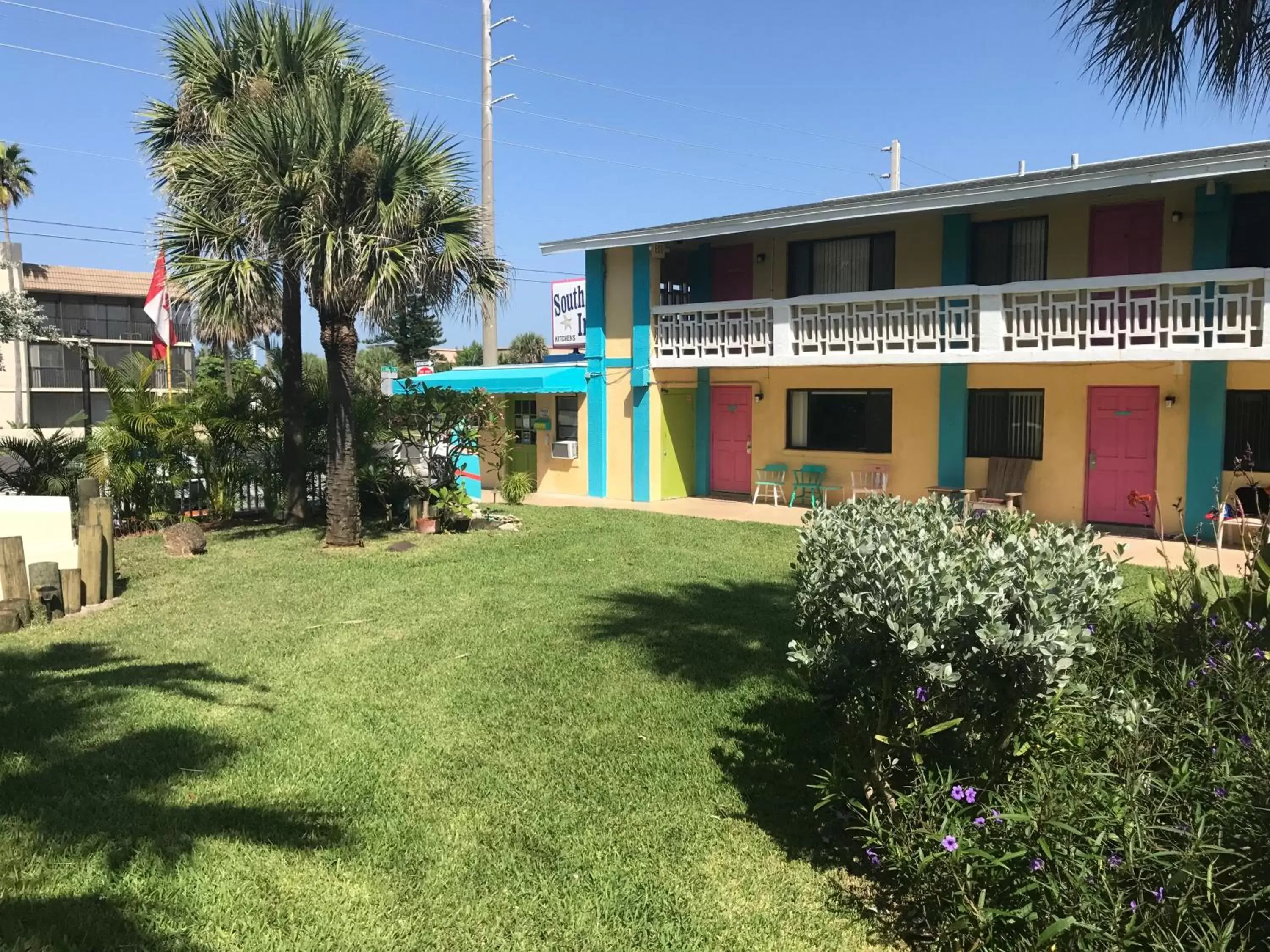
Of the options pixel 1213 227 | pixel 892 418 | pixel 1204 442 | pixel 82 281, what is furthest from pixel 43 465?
pixel 82 281

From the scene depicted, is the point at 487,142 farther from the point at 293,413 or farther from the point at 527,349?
the point at 527,349

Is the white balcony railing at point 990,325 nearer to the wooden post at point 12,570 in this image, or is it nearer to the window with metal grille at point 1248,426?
the window with metal grille at point 1248,426

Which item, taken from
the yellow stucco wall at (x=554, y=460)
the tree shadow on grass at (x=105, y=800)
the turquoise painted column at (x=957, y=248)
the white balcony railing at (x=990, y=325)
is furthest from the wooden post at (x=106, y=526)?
the turquoise painted column at (x=957, y=248)

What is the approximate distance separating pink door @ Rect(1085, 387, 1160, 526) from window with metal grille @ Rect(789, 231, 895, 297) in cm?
413

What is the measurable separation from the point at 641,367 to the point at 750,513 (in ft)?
12.1

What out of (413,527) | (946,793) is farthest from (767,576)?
(946,793)

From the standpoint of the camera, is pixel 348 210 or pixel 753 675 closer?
pixel 753 675

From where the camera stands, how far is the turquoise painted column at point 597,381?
60.6 feet

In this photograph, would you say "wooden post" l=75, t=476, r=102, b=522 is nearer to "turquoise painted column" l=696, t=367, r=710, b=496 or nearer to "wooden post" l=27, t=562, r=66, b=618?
"wooden post" l=27, t=562, r=66, b=618

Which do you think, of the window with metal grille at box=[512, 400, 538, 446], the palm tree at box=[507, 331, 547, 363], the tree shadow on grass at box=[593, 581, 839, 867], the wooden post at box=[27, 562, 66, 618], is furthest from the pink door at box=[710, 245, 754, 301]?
the palm tree at box=[507, 331, 547, 363]

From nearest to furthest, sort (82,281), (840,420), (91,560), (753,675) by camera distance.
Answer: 1. (753,675)
2. (91,560)
3. (840,420)
4. (82,281)

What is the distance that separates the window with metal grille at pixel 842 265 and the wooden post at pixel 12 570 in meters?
12.4

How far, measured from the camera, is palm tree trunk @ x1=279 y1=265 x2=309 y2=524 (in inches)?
543

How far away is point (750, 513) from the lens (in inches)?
650
